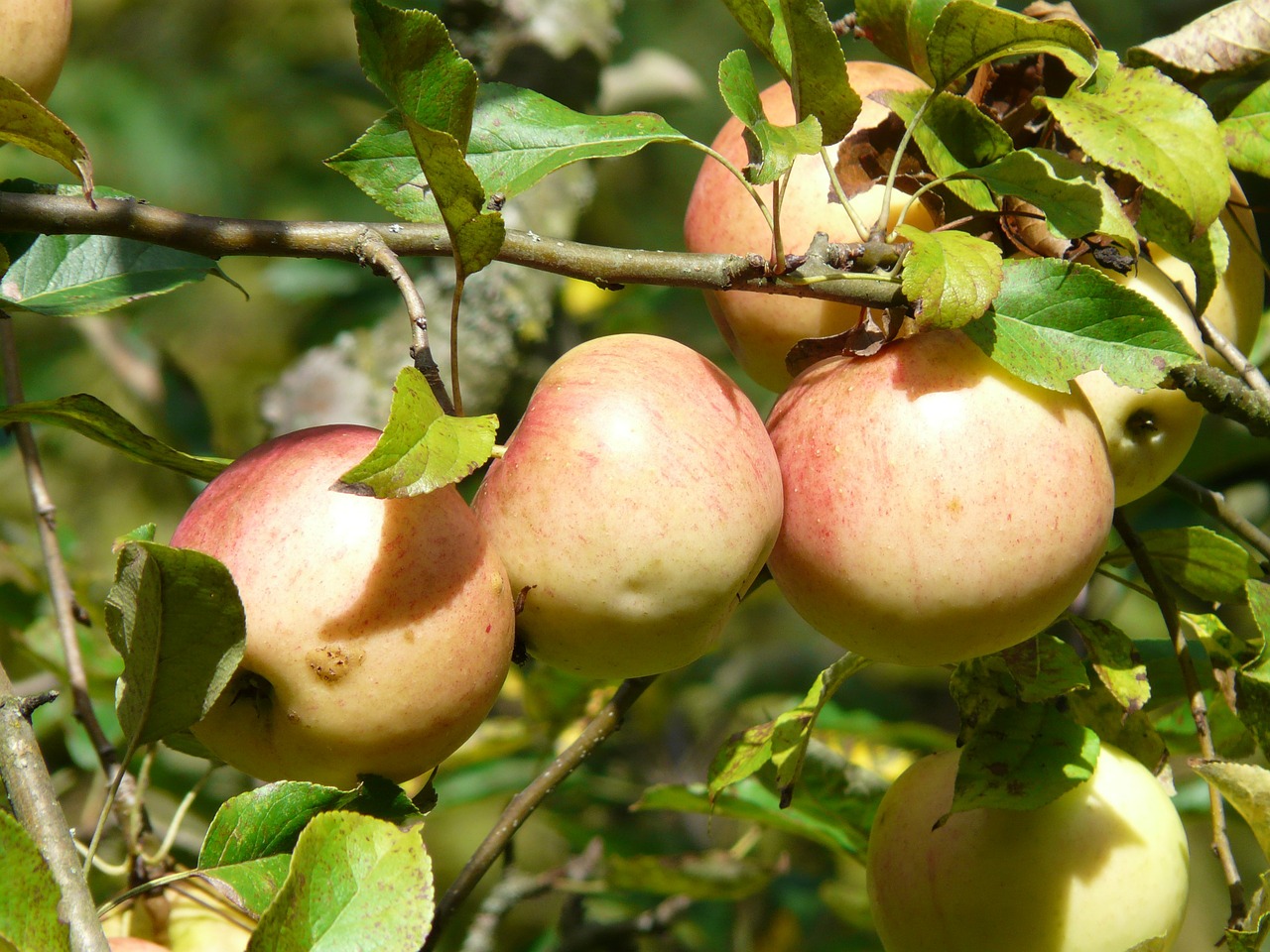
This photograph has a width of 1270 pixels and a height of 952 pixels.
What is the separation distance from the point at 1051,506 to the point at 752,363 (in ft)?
1.03

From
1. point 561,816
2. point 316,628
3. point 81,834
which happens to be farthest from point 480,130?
point 561,816

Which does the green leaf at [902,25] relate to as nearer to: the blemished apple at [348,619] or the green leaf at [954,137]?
the green leaf at [954,137]

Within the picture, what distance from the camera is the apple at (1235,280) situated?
0.93 metres

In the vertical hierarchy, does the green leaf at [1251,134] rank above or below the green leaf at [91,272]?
below

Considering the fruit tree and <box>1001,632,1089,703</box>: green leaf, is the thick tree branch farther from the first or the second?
<box>1001,632,1089,703</box>: green leaf

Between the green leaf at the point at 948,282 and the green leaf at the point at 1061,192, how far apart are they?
0.07m

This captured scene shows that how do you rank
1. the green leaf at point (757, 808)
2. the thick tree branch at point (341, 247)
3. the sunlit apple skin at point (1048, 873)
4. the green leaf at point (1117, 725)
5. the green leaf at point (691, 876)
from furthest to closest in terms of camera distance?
the green leaf at point (691, 876)
the green leaf at point (757, 808)
the green leaf at point (1117, 725)
the sunlit apple skin at point (1048, 873)
the thick tree branch at point (341, 247)

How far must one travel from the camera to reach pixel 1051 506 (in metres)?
0.72

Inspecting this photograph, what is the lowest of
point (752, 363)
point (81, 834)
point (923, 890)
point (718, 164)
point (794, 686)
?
point (794, 686)

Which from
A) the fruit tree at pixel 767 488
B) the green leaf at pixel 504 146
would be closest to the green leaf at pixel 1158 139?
the fruit tree at pixel 767 488

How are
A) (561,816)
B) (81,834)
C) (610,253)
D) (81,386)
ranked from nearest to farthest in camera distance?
(610,253) → (81,834) → (561,816) → (81,386)

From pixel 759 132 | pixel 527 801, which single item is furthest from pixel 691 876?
pixel 759 132

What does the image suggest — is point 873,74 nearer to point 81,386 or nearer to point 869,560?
point 869,560

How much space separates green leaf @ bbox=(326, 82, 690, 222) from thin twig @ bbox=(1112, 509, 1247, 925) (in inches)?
19.1
